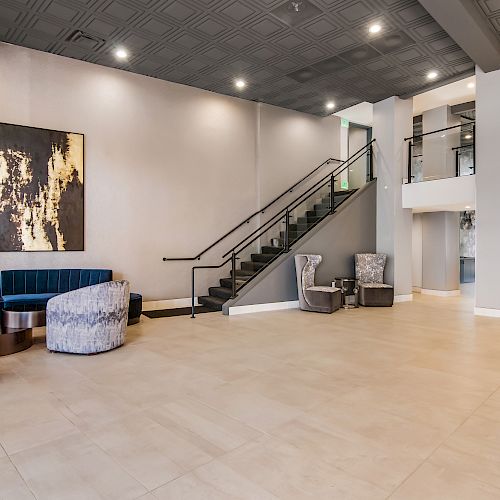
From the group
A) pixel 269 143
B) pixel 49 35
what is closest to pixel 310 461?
pixel 49 35

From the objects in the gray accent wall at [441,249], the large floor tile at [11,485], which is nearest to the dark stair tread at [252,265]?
the gray accent wall at [441,249]

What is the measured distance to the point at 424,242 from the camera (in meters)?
10.6

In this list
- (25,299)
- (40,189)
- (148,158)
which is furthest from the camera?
(148,158)

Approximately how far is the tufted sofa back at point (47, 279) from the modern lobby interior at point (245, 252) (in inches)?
1.4

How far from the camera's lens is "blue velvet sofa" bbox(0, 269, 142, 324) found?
231 inches

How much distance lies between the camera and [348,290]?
8477 mm

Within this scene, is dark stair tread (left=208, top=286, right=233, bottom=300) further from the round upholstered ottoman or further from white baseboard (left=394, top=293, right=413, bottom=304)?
white baseboard (left=394, top=293, right=413, bottom=304)

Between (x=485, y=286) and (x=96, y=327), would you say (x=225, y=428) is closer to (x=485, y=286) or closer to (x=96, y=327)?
(x=96, y=327)

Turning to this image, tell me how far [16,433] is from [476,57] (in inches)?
313

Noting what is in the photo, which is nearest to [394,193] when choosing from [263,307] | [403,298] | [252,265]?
[403,298]

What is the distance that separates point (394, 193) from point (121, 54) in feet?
20.6

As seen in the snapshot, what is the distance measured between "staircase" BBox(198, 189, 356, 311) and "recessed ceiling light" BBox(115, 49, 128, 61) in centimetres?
455

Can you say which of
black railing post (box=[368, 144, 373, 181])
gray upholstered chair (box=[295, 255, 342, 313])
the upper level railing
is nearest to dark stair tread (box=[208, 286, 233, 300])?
gray upholstered chair (box=[295, 255, 342, 313])

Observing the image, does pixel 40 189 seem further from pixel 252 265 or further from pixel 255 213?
pixel 255 213
